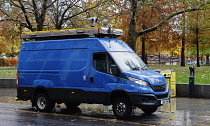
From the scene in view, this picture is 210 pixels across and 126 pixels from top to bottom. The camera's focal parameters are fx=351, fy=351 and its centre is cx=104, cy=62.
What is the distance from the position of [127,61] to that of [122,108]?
1.52 m

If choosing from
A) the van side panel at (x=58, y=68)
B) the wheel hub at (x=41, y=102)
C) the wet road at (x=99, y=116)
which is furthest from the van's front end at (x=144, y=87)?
the wheel hub at (x=41, y=102)

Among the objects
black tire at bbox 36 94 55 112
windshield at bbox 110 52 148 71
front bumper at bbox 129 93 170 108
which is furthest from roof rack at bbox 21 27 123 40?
front bumper at bbox 129 93 170 108

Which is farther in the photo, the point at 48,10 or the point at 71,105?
the point at 48,10

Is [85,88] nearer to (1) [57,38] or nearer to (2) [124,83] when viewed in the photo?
(2) [124,83]

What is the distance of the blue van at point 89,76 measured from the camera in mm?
10450

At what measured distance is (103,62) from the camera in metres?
11.1

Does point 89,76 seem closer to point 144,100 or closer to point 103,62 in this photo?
point 103,62

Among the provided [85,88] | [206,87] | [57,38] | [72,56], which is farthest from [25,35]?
[206,87]

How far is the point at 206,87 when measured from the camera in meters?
15.4

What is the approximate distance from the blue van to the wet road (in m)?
0.41

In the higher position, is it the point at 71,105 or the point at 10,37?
the point at 10,37

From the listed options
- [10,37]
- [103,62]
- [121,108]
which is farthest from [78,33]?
[10,37]

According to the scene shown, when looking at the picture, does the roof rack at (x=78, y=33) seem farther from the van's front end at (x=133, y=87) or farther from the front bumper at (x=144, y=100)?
the front bumper at (x=144, y=100)

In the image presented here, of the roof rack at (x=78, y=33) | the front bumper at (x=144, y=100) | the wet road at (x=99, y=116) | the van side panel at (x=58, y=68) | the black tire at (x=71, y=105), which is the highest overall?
the roof rack at (x=78, y=33)
